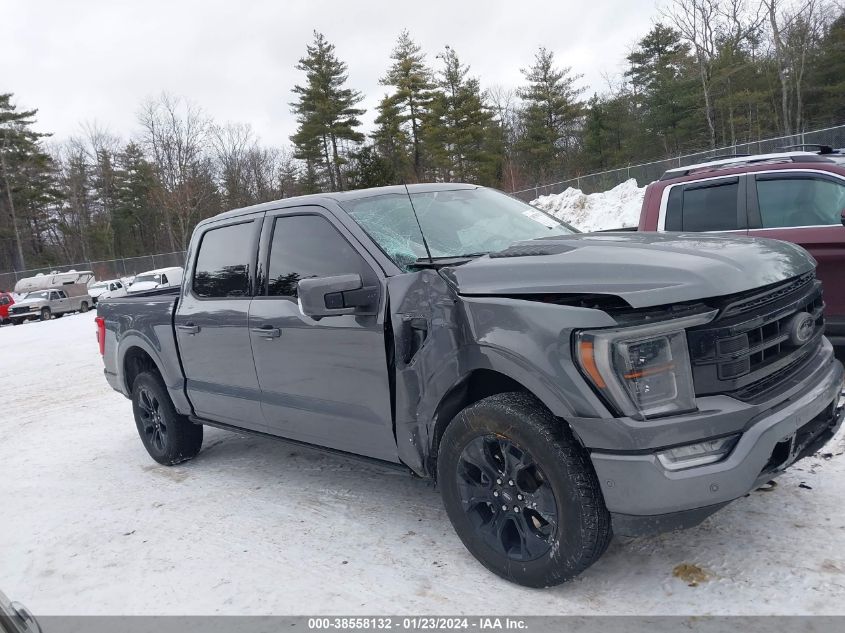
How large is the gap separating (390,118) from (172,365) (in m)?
42.2

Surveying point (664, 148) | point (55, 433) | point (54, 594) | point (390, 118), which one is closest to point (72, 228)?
point (390, 118)

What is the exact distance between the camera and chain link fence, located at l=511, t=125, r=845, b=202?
2150 centimetres

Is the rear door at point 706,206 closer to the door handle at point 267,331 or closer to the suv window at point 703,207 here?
the suv window at point 703,207

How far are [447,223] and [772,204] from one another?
3.65 metres

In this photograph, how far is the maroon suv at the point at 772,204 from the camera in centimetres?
548

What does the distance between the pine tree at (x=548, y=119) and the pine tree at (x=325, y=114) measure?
11787 mm

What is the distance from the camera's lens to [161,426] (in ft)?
18.1

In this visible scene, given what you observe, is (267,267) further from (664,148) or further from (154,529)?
(664,148)

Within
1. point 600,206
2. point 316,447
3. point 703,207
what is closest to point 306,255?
point 316,447

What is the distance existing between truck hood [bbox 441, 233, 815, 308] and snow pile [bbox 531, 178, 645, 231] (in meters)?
20.2

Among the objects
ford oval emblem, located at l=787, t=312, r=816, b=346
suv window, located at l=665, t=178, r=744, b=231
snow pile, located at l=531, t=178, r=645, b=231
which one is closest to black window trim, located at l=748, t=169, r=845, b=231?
suv window, located at l=665, t=178, r=744, b=231

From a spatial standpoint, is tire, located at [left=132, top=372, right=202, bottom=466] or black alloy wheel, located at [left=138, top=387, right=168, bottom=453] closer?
tire, located at [left=132, top=372, right=202, bottom=466]

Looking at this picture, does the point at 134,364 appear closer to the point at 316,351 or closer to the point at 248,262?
the point at 248,262

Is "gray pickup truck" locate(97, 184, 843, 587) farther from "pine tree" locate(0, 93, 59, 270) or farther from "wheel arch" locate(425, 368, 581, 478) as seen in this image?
"pine tree" locate(0, 93, 59, 270)
